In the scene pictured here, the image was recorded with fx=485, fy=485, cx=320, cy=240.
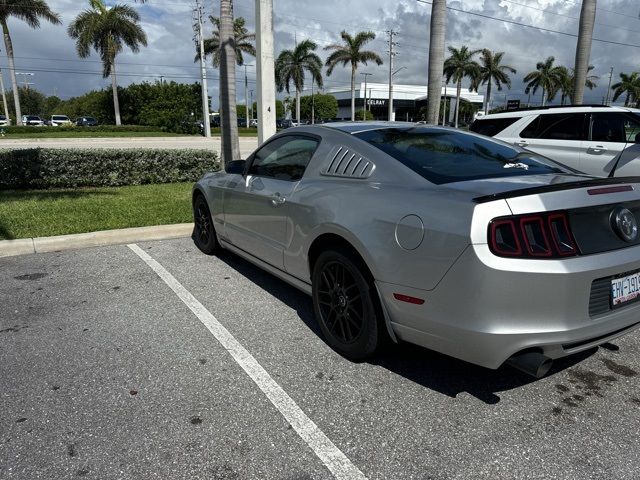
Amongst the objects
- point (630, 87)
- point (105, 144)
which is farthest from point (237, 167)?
point (630, 87)

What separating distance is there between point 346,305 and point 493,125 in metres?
6.48

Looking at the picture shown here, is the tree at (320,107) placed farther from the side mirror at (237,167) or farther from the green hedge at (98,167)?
the side mirror at (237,167)

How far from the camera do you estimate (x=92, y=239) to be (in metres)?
6.02

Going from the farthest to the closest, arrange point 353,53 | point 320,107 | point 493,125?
→ point 320,107 < point 353,53 < point 493,125

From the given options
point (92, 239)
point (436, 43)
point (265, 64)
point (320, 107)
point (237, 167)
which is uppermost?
Answer: point (320, 107)

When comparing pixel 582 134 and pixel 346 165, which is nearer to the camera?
pixel 346 165

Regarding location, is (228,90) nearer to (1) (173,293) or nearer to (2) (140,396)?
(1) (173,293)

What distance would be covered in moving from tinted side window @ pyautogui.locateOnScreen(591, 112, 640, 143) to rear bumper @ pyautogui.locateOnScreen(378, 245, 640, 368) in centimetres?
547

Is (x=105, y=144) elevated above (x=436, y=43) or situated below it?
below

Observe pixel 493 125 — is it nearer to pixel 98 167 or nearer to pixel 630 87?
pixel 98 167

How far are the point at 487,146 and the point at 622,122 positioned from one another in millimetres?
4763

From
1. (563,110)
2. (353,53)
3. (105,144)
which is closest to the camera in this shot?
(563,110)

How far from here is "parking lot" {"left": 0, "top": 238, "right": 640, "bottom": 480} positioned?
7.34 feet

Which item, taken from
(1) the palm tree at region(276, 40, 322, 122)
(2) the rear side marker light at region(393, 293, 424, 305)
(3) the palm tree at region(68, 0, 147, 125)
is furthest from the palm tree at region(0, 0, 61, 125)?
(2) the rear side marker light at region(393, 293, 424, 305)
